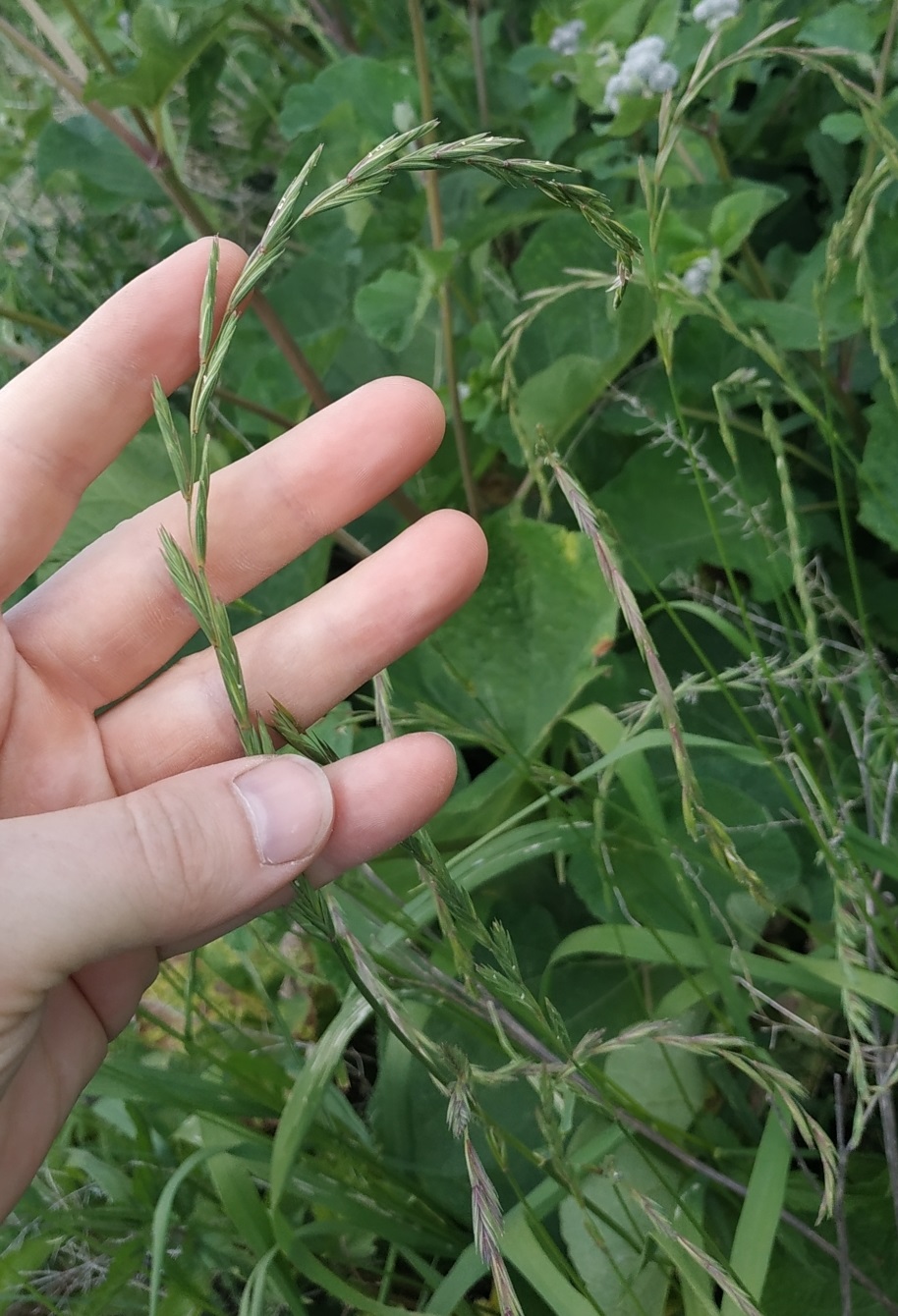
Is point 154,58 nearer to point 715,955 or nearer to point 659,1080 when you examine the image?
point 715,955

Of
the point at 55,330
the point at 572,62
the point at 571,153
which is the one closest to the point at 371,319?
the point at 55,330

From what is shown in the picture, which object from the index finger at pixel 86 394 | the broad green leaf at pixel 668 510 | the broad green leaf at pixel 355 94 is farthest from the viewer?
the broad green leaf at pixel 668 510

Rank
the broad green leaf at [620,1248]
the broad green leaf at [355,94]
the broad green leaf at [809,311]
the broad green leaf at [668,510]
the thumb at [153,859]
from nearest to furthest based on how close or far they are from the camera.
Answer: the thumb at [153,859], the broad green leaf at [620,1248], the broad green leaf at [809,311], the broad green leaf at [355,94], the broad green leaf at [668,510]

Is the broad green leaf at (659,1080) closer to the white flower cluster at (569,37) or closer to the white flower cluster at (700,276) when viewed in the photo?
the white flower cluster at (700,276)

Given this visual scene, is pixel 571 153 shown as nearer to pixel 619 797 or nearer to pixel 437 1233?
pixel 619 797

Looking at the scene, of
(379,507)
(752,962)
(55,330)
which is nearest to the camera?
(752,962)

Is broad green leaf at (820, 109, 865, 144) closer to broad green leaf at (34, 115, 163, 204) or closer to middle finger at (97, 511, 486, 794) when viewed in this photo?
middle finger at (97, 511, 486, 794)

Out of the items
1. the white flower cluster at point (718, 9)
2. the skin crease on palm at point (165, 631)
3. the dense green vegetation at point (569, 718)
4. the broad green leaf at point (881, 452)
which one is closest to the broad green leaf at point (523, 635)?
the dense green vegetation at point (569, 718)
